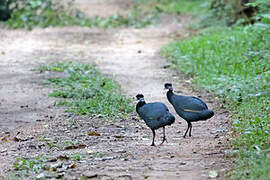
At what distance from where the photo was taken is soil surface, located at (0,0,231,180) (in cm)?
538

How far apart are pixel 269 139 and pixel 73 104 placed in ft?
12.7

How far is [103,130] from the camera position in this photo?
7223 mm

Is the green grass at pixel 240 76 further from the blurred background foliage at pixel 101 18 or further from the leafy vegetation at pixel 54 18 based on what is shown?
the leafy vegetation at pixel 54 18

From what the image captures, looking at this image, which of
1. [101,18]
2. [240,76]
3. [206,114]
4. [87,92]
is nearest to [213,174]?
[206,114]

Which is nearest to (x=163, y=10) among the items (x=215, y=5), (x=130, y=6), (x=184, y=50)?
(x=130, y=6)

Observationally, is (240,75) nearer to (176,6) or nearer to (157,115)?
(157,115)

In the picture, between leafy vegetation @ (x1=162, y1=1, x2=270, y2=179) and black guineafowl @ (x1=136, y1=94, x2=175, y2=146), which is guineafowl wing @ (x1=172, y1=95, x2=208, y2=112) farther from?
leafy vegetation @ (x1=162, y1=1, x2=270, y2=179)

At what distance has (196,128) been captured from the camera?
748 centimetres

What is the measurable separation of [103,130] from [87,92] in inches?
83.1

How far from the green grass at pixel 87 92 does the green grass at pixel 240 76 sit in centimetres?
172

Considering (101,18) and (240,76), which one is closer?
(240,76)

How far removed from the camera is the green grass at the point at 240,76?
17.4 feet

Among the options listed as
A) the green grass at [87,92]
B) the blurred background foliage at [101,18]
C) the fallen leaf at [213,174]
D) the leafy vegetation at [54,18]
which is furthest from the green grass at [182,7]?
the fallen leaf at [213,174]

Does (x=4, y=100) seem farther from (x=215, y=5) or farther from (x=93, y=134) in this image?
(x=215, y=5)
